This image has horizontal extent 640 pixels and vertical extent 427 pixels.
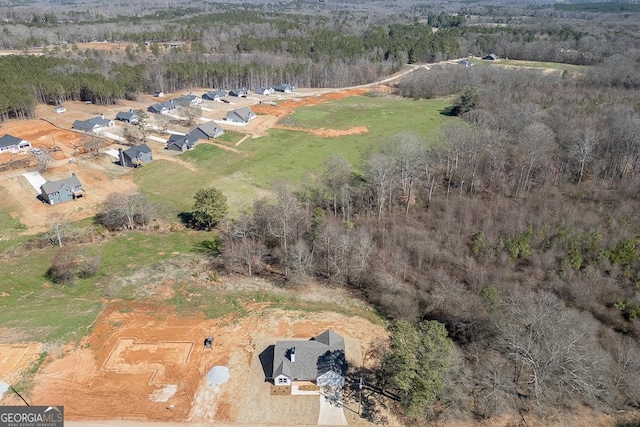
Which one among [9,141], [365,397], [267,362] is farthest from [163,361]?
[9,141]

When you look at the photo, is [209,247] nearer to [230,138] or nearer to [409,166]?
[409,166]

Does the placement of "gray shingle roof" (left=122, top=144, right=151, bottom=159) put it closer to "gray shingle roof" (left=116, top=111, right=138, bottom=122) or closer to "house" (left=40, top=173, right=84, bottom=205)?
"house" (left=40, top=173, right=84, bottom=205)

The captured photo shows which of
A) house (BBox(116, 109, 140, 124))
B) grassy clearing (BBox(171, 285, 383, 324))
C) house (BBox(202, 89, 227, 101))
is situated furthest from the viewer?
house (BBox(202, 89, 227, 101))

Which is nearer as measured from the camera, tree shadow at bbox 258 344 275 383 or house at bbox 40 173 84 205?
tree shadow at bbox 258 344 275 383

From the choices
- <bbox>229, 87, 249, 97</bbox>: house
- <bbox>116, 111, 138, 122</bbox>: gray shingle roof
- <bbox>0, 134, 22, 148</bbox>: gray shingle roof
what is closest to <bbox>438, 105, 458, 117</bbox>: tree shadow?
<bbox>229, 87, 249, 97</bbox>: house

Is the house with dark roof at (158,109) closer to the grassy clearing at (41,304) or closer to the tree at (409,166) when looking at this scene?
the grassy clearing at (41,304)

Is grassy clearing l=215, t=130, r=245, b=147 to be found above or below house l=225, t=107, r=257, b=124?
below

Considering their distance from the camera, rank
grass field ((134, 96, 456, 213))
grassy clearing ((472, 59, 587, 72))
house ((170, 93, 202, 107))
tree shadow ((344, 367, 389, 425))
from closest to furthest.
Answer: tree shadow ((344, 367, 389, 425)) < grass field ((134, 96, 456, 213)) < house ((170, 93, 202, 107)) < grassy clearing ((472, 59, 587, 72))
